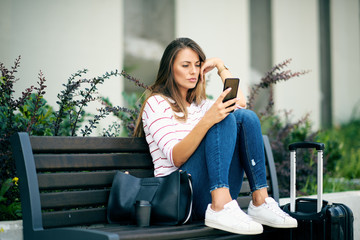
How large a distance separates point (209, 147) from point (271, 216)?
470 millimetres

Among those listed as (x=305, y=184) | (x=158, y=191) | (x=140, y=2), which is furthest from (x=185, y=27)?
(x=158, y=191)

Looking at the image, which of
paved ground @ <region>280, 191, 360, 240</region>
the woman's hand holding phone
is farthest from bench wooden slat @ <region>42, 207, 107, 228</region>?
paved ground @ <region>280, 191, 360, 240</region>

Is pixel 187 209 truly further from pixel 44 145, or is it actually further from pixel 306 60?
pixel 306 60

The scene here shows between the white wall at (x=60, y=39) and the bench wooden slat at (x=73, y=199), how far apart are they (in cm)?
232

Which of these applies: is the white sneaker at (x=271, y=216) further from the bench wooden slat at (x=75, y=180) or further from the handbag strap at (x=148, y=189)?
the bench wooden slat at (x=75, y=180)

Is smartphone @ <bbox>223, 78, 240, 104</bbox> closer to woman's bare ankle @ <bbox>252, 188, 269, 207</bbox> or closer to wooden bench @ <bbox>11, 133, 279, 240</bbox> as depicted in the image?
woman's bare ankle @ <bbox>252, 188, 269, 207</bbox>

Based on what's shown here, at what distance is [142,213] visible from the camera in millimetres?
2438

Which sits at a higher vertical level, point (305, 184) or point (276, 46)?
point (276, 46)

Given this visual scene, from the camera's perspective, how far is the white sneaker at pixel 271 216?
8.21ft

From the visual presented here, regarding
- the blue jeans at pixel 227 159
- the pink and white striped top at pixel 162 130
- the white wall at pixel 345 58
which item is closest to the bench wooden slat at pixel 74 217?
the pink and white striped top at pixel 162 130

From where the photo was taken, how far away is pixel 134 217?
8.28ft

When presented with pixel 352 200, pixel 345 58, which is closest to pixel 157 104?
pixel 352 200

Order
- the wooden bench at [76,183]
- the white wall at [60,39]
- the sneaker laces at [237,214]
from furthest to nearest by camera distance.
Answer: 1. the white wall at [60,39]
2. the sneaker laces at [237,214]
3. the wooden bench at [76,183]

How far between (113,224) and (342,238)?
1178 millimetres
